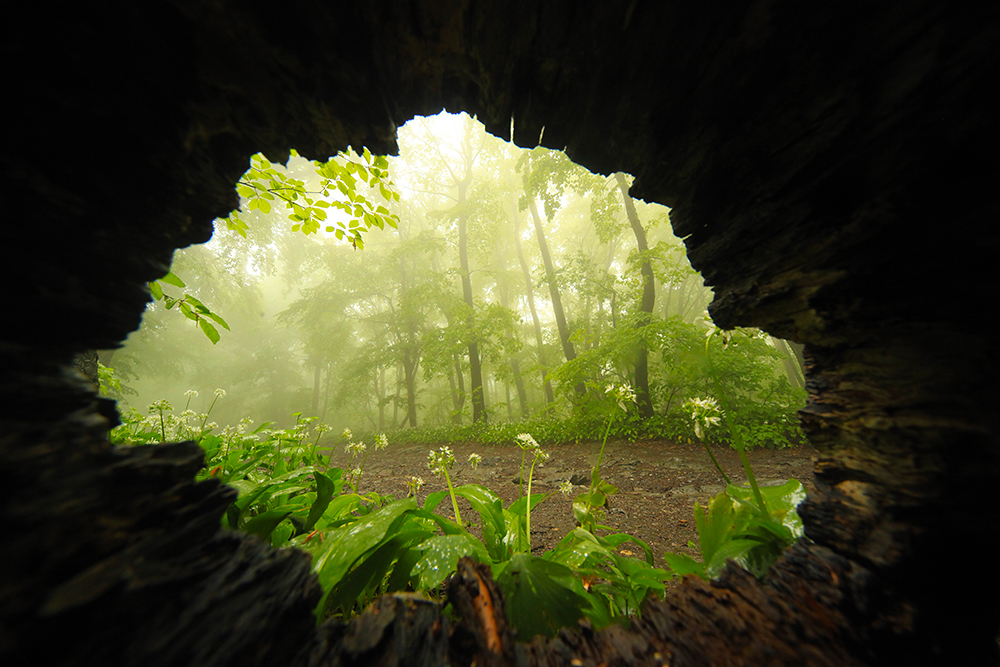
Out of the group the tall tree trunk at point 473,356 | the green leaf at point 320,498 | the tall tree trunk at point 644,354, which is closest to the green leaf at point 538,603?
the green leaf at point 320,498

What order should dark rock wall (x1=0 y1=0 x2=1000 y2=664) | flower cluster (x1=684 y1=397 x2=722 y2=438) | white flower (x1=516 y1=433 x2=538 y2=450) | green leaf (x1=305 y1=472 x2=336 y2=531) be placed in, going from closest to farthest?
1. dark rock wall (x1=0 y1=0 x2=1000 y2=664)
2. green leaf (x1=305 y1=472 x2=336 y2=531)
3. flower cluster (x1=684 y1=397 x2=722 y2=438)
4. white flower (x1=516 y1=433 x2=538 y2=450)

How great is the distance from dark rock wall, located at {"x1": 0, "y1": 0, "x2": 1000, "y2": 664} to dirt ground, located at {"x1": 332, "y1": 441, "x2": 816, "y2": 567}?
202 cm

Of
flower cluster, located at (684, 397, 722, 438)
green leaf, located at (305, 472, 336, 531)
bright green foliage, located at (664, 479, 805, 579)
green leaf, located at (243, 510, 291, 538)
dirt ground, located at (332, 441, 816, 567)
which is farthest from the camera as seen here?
dirt ground, located at (332, 441, 816, 567)

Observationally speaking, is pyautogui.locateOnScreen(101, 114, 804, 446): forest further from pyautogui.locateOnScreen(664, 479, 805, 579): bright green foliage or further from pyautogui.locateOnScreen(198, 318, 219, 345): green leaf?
pyautogui.locateOnScreen(198, 318, 219, 345): green leaf


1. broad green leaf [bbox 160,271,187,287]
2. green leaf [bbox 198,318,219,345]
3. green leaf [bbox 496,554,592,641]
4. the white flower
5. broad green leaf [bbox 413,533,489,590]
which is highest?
broad green leaf [bbox 160,271,187,287]

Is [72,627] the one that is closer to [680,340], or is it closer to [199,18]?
[199,18]

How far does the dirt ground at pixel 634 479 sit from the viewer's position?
124 inches

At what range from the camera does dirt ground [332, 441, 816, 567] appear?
3.16 meters

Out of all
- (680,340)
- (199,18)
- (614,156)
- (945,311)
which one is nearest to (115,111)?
(199,18)

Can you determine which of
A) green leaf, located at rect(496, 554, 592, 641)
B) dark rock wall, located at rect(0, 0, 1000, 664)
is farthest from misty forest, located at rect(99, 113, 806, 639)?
dark rock wall, located at rect(0, 0, 1000, 664)

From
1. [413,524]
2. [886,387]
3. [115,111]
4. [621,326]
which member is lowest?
[413,524]

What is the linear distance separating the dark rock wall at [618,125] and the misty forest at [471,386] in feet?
1.33

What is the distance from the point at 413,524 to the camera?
1.76 meters

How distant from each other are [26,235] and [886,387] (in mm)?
2483
